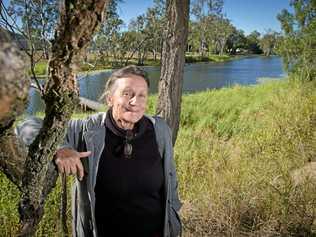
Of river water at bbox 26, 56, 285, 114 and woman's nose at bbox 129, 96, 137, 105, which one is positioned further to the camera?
river water at bbox 26, 56, 285, 114

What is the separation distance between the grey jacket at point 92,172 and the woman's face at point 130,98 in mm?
115

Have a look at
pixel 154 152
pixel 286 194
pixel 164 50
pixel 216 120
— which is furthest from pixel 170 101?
pixel 216 120

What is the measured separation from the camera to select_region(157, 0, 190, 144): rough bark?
11.5 feet

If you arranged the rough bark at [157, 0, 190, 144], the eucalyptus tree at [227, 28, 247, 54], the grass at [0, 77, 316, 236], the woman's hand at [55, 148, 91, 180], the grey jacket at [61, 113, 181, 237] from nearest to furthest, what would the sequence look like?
the woman's hand at [55, 148, 91, 180]
the grey jacket at [61, 113, 181, 237]
the grass at [0, 77, 316, 236]
the rough bark at [157, 0, 190, 144]
the eucalyptus tree at [227, 28, 247, 54]

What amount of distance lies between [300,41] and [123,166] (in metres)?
8.66

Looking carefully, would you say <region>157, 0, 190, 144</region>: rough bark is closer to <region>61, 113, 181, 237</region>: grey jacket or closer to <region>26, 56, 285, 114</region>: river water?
<region>26, 56, 285, 114</region>: river water

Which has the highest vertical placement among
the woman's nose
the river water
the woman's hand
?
the woman's nose

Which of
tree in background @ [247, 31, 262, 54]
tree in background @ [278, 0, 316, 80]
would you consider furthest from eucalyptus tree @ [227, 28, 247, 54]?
tree in background @ [278, 0, 316, 80]

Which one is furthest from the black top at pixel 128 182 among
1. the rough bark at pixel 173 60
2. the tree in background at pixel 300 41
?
the tree in background at pixel 300 41

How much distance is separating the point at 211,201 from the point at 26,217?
9.12ft

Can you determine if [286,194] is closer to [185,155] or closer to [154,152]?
[154,152]

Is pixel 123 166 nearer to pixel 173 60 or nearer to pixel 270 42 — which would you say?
pixel 173 60

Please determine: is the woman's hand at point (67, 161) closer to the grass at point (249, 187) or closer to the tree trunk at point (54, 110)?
the tree trunk at point (54, 110)

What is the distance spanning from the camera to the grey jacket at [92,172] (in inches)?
62.6
